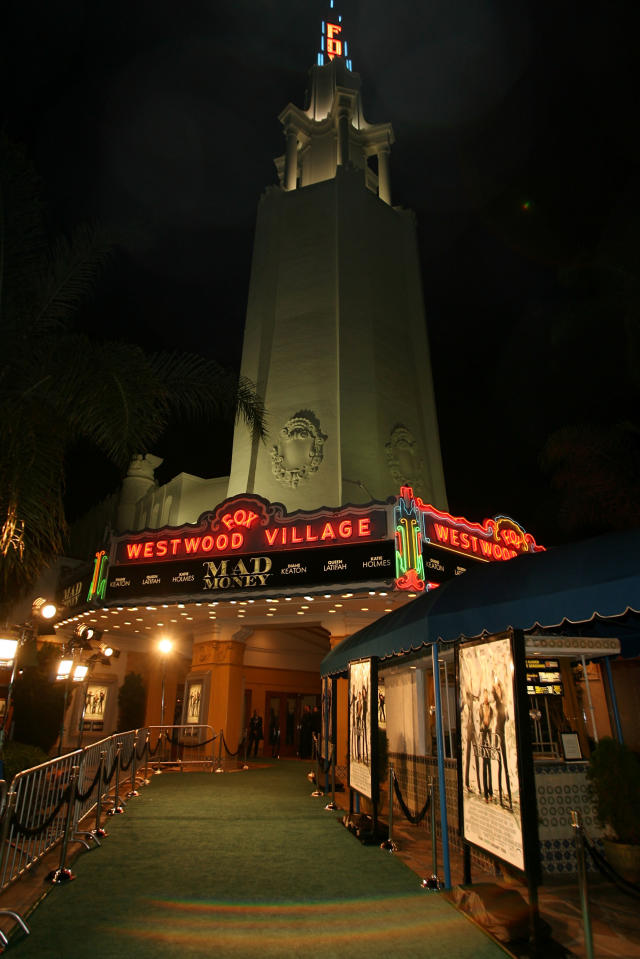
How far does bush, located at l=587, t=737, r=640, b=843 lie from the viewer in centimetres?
632

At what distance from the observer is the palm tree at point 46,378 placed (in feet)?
27.9

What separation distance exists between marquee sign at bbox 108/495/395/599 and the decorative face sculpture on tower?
4.69 metres

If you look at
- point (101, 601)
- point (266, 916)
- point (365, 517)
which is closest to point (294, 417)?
point (365, 517)

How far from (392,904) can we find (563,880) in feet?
7.69

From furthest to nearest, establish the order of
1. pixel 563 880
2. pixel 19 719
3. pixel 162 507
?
pixel 162 507
pixel 19 719
pixel 563 880

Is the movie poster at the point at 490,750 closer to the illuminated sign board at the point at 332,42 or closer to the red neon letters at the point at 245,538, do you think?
the red neon letters at the point at 245,538

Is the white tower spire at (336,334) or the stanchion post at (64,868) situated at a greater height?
the white tower spire at (336,334)

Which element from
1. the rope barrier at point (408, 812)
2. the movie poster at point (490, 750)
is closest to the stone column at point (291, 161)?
the rope barrier at point (408, 812)

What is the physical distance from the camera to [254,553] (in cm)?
1688

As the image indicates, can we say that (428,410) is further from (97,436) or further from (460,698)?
(460,698)

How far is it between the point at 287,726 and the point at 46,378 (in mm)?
21088

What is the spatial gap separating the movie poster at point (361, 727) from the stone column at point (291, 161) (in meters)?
27.4

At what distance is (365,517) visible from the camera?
52.6 feet

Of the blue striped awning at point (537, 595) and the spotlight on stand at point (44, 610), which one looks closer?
the blue striped awning at point (537, 595)
